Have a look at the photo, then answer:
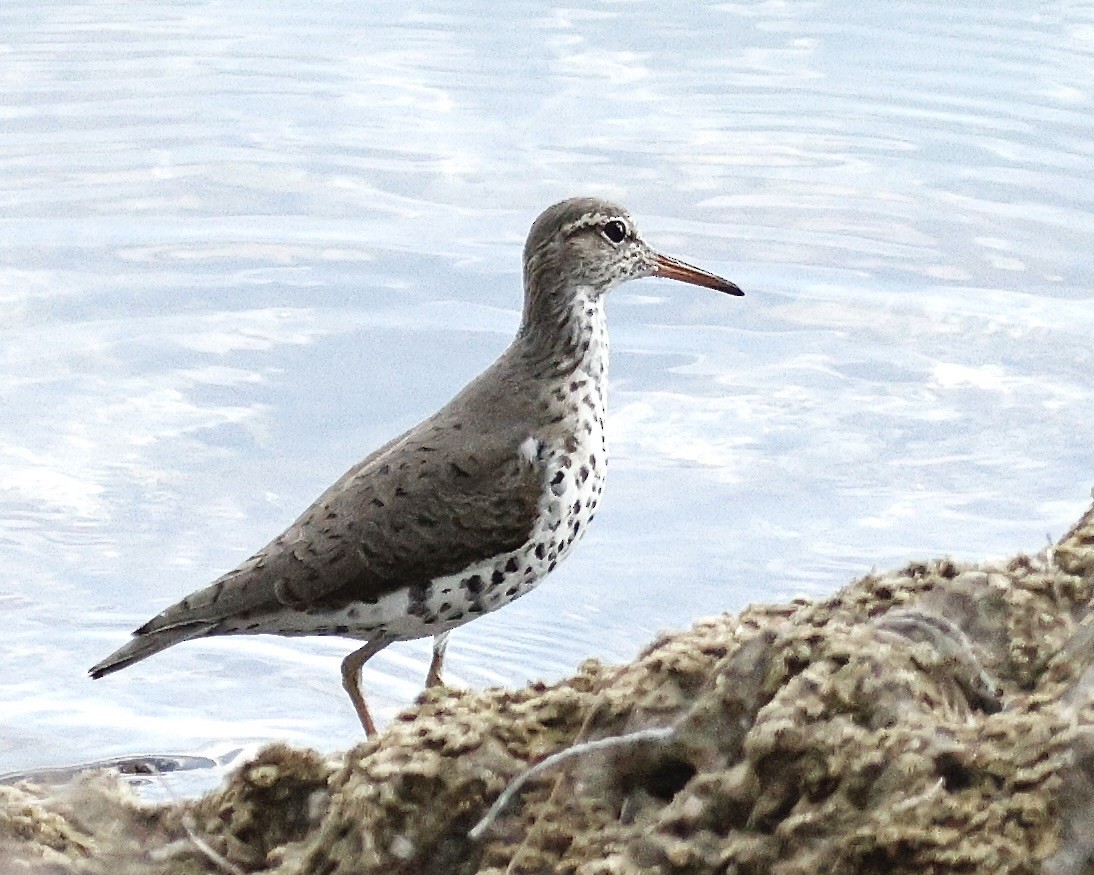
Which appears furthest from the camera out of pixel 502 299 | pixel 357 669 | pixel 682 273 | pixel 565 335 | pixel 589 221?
pixel 502 299

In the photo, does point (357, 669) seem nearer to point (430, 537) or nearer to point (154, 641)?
point (430, 537)

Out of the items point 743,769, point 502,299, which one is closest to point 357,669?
Answer: point 743,769

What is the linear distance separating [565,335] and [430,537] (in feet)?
3.48

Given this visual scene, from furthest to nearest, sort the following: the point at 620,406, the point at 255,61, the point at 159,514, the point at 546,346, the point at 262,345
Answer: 1. the point at 255,61
2. the point at 262,345
3. the point at 620,406
4. the point at 159,514
5. the point at 546,346

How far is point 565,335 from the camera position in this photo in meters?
7.41

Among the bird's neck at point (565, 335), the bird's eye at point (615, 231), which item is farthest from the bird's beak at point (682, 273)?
the bird's neck at point (565, 335)

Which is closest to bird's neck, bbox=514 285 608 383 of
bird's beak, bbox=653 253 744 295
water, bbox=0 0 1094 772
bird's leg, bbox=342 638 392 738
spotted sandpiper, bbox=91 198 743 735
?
spotted sandpiper, bbox=91 198 743 735

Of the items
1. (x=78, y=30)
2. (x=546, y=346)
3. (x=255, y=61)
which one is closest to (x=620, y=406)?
(x=546, y=346)

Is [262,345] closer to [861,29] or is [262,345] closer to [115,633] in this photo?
[115,633]

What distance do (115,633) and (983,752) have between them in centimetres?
683

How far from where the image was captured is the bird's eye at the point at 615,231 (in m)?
7.64

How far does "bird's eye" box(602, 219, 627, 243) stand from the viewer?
25.1ft

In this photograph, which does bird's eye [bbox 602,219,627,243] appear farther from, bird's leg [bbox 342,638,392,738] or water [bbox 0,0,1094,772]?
water [bbox 0,0,1094,772]

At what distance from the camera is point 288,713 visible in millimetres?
8812
